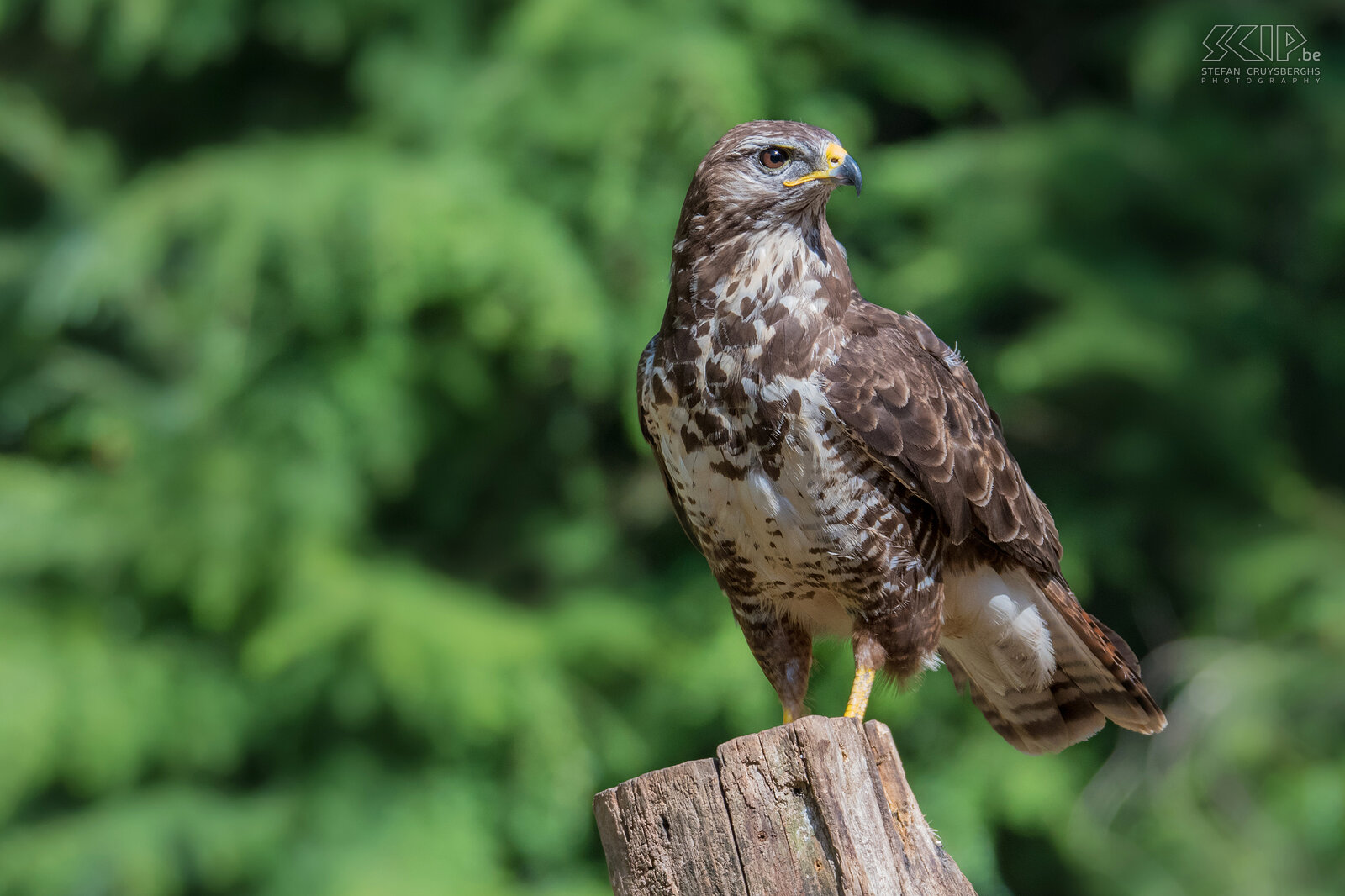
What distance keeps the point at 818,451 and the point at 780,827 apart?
719mm

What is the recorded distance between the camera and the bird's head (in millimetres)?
2461

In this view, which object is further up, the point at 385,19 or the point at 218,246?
the point at 385,19

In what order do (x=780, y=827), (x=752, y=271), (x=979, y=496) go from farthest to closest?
(x=979, y=496), (x=752, y=271), (x=780, y=827)

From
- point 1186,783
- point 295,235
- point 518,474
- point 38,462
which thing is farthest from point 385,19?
point 1186,783

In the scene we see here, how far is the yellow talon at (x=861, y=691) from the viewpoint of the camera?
2.40 meters

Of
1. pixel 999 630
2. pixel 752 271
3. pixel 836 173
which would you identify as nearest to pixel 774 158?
pixel 836 173

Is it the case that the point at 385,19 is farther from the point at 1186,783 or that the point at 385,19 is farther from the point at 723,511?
the point at 1186,783

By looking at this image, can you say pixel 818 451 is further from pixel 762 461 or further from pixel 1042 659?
pixel 1042 659

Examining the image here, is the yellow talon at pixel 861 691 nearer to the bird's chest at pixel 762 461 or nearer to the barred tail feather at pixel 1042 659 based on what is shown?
the bird's chest at pixel 762 461

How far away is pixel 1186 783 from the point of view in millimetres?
4918

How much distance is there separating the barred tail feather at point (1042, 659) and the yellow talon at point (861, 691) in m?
0.38

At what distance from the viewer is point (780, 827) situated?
1895mm

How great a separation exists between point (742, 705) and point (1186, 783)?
5.96ft

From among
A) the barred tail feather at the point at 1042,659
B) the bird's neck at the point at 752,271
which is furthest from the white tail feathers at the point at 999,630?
the bird's neck at the point at 752,271
